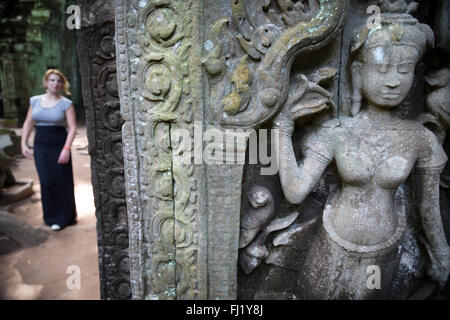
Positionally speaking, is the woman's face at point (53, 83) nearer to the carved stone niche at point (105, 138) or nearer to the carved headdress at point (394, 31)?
the carved stone niche at point (105, 138)

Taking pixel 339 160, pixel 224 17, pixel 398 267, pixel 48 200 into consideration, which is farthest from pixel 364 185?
pixel 48 200

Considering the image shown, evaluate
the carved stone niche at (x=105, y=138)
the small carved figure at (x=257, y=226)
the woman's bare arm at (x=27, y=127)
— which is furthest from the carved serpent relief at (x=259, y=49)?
the woman's bare arm at (x=27, y=127)

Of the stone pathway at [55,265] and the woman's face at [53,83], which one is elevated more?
the woman's face at [53,83]

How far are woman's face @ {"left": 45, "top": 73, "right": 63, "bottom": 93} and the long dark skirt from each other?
0.43 m

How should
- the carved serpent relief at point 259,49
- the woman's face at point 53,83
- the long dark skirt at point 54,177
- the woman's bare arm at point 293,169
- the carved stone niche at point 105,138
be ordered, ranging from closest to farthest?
1. the carved serpent relief at point 259,49
2. the woman's bare arm at point 293,169
3. the carved stone niche at point 105,138
4. the woman's face at point 53,83
5. the long dark skirt at point 54,177

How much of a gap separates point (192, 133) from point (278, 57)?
1.76 ft

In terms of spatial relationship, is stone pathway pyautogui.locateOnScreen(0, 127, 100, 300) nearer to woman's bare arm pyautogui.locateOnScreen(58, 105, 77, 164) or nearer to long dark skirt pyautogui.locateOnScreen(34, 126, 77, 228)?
long dark skirt pyautogui.locateOnScreen(34, 126, 77, 228)

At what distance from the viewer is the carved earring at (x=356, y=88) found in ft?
4.86

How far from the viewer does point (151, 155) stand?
1.48 meters

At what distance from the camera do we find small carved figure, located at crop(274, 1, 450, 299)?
54.9 inches

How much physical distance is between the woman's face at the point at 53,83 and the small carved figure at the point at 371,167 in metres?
2.87

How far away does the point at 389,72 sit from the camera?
1.39 meters

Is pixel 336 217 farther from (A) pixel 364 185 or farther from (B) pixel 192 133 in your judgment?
(B) pixel 192 133

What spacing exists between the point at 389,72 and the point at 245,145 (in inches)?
30.3
